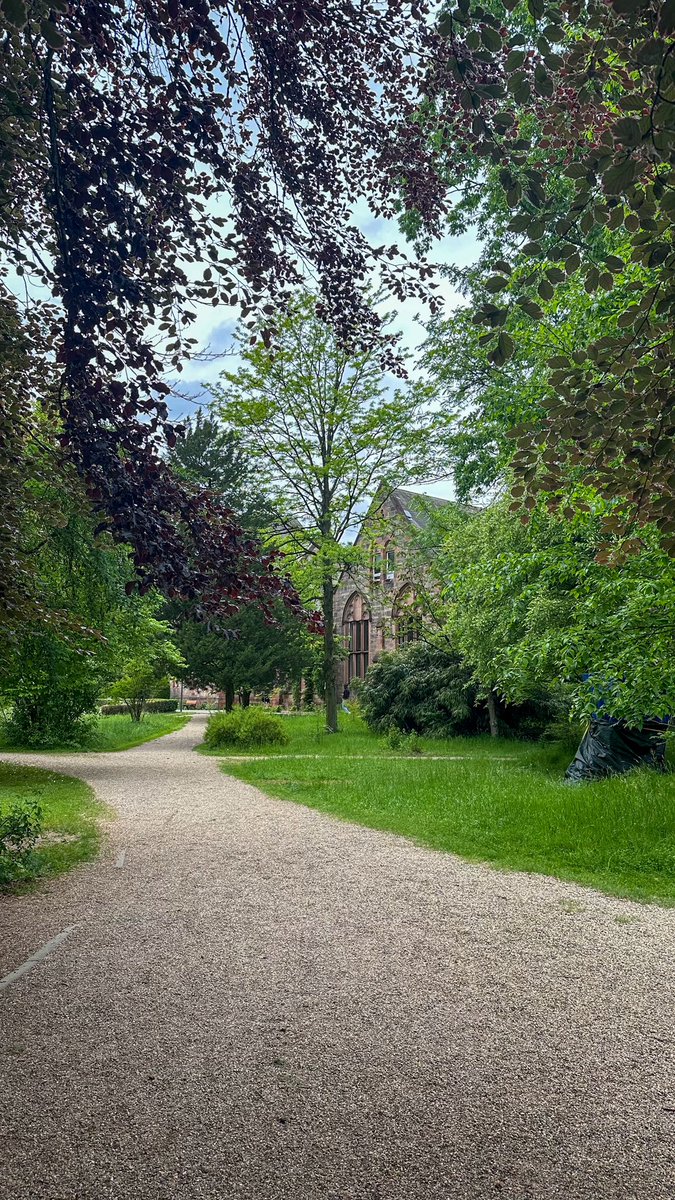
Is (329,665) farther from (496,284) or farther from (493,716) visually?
(496,284)

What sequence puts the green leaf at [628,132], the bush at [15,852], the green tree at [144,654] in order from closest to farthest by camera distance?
the green leaf at [628,132] → the bush at [15,852] → the green tree at [144,654]

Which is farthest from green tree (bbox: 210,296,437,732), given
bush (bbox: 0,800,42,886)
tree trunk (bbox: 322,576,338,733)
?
bush (bbox: 0,800,42,886)

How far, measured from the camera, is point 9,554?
414cm

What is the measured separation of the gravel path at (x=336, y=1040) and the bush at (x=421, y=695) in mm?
13108

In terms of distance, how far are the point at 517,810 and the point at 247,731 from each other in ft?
35.2

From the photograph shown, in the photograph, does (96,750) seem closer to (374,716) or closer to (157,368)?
(374,716)

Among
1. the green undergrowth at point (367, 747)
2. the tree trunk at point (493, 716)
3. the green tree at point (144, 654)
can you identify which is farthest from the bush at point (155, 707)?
the tree trunk at point (493, 716)

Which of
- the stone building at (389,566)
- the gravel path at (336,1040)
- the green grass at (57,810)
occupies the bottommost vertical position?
the gravel path at (336,1040)

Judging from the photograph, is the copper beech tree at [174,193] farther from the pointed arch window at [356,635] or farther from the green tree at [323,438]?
the pointed arch window at [356,635]

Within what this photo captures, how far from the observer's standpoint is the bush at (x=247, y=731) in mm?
17875

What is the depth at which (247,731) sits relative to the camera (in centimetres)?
1781

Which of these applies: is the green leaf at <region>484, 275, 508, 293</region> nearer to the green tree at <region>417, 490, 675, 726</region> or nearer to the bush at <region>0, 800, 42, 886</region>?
the green tree at <region>417, 490, 675, 726</region>

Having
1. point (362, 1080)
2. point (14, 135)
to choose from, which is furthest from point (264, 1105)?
point (14, 135)

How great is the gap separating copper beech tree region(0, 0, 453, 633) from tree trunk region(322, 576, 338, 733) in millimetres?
16072
